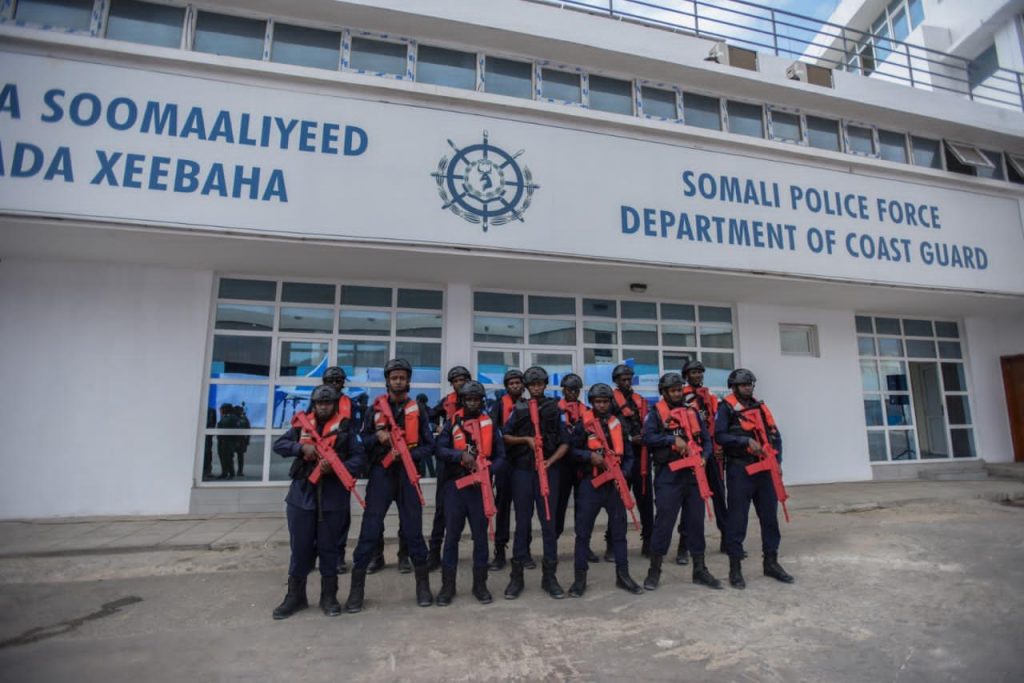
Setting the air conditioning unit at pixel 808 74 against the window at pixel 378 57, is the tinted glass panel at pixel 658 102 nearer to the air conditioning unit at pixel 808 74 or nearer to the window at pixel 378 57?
the air conditioning unit at pixel 808 74

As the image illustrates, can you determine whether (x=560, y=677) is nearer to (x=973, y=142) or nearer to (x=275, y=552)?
(x=275, y=552)

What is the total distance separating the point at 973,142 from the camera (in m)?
10.9

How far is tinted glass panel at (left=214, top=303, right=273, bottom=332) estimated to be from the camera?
7488mm

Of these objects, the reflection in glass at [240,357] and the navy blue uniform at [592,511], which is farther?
the reflection in glass at [240,357]

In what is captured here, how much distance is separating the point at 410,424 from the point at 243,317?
4.72 metres

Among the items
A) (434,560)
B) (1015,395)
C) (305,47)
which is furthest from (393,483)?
(1015,395)

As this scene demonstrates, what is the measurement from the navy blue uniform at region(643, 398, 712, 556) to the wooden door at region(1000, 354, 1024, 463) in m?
11.1

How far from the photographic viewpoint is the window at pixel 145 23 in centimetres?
688

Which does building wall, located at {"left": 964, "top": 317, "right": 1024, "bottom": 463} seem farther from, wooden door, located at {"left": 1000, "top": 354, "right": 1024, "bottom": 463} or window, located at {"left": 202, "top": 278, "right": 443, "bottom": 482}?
window, located at {"left": 202, "top": 278, "right": 443, "bottom": 482}

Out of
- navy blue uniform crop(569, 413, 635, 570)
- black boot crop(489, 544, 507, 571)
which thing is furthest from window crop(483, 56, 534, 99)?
black boot crop(489, 544, 507, 571)

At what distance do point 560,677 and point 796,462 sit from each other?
27.2 feet

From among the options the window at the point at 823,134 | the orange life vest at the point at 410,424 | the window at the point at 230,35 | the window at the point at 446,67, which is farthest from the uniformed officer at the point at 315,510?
the window at the point at 823,134

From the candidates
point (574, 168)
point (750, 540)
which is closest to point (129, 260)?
point (574, 168)

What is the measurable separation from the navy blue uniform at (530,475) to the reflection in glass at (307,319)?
444 cm
